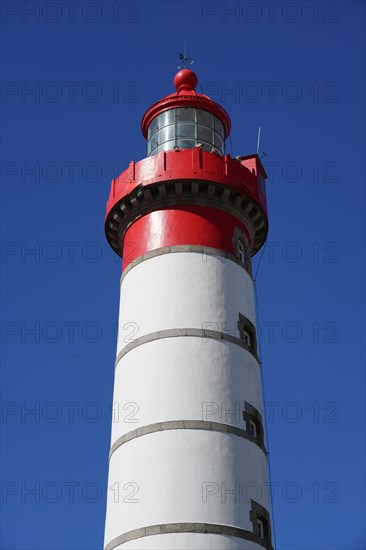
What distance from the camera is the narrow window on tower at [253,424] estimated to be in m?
21.6

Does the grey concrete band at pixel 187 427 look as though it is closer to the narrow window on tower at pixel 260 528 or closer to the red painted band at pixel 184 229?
the narrow window on tower at pixel 260 528

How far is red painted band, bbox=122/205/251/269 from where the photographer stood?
2380 cm

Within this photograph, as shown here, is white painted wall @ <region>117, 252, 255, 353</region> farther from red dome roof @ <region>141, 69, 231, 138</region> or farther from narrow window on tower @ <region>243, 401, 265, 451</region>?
red dome roof @ <region>141, 69, 231, 138</region>

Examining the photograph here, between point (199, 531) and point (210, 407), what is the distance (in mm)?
3120

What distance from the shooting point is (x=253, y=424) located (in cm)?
2200

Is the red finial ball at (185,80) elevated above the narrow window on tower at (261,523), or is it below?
above

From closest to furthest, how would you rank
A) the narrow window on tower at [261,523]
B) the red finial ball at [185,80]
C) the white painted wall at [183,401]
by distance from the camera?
1. the white painted wall at [183,401]
2. the narrow window on tower at [261,523]
3. the red finial ball at [185,80]

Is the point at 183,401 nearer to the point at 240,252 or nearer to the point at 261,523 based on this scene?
the point at 261,523

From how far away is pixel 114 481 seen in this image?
21.3 meters

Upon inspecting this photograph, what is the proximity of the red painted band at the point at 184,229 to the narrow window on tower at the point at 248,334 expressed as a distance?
6.95ft

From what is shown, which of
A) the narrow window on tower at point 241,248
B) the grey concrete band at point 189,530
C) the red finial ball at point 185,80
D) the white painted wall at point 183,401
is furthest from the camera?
the red finial ball at point 185,80

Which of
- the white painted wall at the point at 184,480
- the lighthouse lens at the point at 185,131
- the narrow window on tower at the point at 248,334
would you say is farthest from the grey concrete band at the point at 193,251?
the white painted wall at the point at 184,480

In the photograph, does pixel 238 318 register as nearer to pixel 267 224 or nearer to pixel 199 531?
pixel 267 224

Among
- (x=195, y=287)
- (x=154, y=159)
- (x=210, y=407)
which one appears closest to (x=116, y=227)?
(x=154, y=159)
